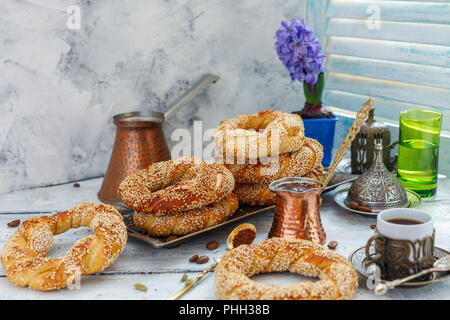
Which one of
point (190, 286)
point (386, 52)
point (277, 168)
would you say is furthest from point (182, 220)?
point (386, 52)

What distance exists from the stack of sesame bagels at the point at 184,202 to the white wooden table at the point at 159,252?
6cm

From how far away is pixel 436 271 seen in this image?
1.02 meters

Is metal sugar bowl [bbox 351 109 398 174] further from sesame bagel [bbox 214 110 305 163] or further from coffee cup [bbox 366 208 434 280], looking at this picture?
coffee cup [bbox 366 208 434 280]

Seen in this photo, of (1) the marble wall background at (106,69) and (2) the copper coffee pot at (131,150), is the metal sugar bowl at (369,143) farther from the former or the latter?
(2) the copper coffee pot at (131,150)

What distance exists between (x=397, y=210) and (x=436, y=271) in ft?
0.45

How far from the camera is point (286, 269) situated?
1.08 metres

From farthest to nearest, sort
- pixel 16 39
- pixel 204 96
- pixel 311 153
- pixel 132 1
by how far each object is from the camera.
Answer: pixel 204 96 → pixel 132 1 → pixel 16 39 → pixel 311 153

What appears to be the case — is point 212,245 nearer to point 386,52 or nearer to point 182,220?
point 182,220

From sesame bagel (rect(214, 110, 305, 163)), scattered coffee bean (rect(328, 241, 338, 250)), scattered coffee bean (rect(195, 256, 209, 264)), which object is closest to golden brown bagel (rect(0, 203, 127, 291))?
scattered coffee bean (rect(195, 256, 209, 264))

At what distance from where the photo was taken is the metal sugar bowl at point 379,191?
4.42ft

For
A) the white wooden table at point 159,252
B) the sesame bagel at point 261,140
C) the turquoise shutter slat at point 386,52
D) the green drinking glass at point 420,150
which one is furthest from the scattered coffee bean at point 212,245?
the turquoise shutter slat at point 386,52

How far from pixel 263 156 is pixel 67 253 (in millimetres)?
545
